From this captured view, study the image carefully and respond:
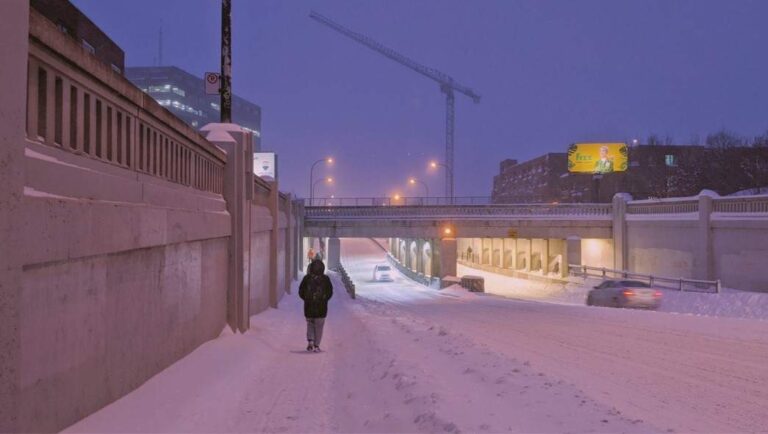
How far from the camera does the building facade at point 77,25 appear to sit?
35.1m

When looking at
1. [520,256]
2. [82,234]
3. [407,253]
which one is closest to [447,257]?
[520,256]

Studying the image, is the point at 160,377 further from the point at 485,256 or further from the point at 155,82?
the point at 155,82

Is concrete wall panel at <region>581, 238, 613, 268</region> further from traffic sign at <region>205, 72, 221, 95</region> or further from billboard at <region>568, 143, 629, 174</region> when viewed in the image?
traffic sign at <region>205, 72, 221, 95</region>

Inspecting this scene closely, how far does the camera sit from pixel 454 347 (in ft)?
36.1

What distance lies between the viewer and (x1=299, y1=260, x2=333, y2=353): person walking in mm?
11117

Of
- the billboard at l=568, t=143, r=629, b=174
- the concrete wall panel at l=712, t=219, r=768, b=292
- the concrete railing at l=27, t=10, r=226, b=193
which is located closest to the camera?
the concrete railing at l=27, t=10, r=226, b=193

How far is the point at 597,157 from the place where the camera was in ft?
219

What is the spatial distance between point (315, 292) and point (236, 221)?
235 cm

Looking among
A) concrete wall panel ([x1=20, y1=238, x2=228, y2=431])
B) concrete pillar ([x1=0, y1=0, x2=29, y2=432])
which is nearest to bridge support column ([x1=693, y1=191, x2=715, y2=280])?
concrete wall panel ([x1=20, y1=238, x2=228, y2=431])

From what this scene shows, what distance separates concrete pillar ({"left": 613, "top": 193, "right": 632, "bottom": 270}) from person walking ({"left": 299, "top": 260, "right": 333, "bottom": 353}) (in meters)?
34.5

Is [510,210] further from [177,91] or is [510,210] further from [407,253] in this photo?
[177,91]

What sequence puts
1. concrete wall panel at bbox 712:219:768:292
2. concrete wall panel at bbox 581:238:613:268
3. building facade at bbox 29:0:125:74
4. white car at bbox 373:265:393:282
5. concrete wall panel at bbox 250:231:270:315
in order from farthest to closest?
white car at bbox 373:265:393:282 → concrete wall panel at bbox 581:238:613:268 → building facade at bbox 29:0:125:74 → concrete wall panel at bbox 712:219:768:292 → concrete wall panel at bbox 250:231:270:315

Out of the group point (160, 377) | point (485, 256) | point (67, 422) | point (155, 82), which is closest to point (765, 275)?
point (160, 377)

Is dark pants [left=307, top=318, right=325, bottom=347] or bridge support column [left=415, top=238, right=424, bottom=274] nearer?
dark pants [left=307, top=318, right=325, bottom=347]
